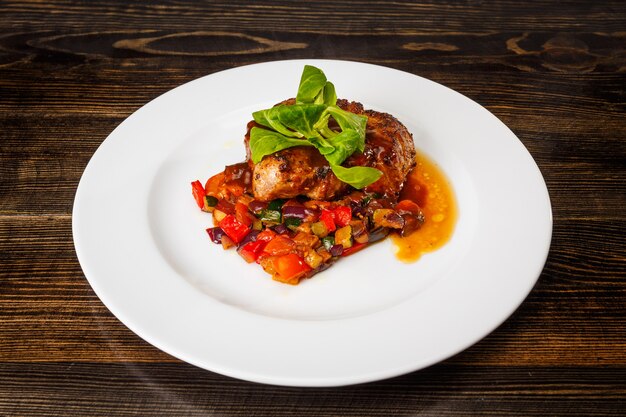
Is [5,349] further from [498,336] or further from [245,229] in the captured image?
[498,336]

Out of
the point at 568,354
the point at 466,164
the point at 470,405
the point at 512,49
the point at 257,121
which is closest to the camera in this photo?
the point at 470,405

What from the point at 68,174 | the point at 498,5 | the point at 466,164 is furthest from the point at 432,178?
the point at 498,5

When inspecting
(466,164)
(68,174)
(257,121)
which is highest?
(257,121)

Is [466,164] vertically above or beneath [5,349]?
above

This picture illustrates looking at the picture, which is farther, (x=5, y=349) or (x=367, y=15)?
(x=367, y=15)

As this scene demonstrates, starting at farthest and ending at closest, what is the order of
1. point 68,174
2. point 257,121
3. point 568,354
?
1. point 68,174
2. point 257,121
3. point 568,354

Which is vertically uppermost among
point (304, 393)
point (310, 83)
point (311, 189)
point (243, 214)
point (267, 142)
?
point (310, 83)

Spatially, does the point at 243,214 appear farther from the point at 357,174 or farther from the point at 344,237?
the point at 357,174

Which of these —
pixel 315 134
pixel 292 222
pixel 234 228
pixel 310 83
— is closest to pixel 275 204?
pixel 292 222

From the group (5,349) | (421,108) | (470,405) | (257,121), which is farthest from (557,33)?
(5,349)
